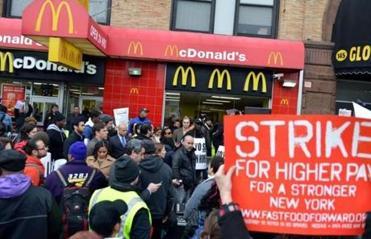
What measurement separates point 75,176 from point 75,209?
60 centimetres

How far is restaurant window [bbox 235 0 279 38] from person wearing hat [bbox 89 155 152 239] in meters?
13.0

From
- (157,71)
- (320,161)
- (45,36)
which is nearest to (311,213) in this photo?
(320,161)

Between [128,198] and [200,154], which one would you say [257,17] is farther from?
[128,198]

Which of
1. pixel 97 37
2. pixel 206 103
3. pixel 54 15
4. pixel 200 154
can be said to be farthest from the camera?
pixel 206 103

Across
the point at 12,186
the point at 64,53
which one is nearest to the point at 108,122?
the point at 64,53

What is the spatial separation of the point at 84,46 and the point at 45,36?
179 centimetres

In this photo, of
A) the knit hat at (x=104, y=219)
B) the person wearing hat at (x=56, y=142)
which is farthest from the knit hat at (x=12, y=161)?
the person wearing hat at (x=56, y=142)

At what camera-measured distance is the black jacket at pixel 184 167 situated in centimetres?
890

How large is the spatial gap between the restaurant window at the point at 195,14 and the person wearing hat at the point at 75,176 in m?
12.0

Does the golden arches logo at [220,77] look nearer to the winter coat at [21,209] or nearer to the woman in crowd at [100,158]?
the woman in crowd at [100,158]

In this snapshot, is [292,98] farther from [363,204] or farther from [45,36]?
[363,204]

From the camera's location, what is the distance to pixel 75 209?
512cm

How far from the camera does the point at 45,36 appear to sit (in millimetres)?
13617

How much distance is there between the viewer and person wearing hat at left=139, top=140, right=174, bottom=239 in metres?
6.61
